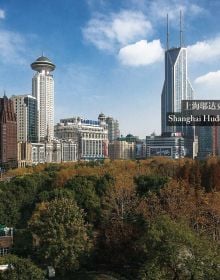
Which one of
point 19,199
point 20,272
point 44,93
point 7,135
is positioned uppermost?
point 44,93

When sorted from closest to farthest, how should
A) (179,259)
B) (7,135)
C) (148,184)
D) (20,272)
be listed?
(20,272) < (179,259) < (148,184) < (7,135)

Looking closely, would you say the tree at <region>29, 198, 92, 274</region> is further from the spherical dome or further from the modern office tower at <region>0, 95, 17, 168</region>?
the spherical dome

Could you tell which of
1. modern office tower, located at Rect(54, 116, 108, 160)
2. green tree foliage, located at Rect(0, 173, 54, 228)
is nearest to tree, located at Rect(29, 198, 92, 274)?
green tree foliage, located at Rect(0, 173, 54, 228)

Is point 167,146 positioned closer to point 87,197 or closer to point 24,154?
point 24,154

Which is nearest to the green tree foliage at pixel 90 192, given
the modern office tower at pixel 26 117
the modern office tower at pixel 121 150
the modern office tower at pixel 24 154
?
the modern office tower at pixel 24 154

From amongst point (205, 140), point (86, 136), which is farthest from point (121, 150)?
point (205, 140)

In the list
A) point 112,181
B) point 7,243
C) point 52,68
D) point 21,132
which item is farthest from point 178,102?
point 7,243
